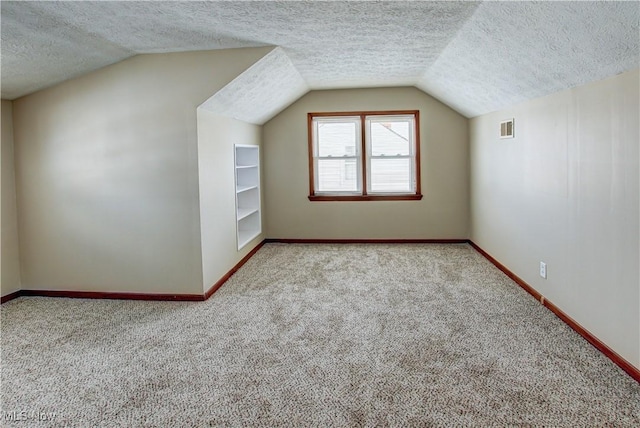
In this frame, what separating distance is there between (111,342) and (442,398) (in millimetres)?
→ 2224

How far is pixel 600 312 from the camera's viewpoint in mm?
2775

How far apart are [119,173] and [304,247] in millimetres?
2827

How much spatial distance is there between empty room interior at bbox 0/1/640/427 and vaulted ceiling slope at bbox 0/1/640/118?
22 mm

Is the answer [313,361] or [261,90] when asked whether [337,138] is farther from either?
[313,361]

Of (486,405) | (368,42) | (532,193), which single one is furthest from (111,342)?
(532,193)

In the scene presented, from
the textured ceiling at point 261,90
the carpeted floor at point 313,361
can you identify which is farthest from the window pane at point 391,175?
the carpeted floor at point 313,361

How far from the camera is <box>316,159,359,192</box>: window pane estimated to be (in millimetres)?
6445

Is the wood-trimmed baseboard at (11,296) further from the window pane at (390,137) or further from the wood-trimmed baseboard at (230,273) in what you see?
the window pane at (390,137)

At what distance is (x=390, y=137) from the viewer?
634cm

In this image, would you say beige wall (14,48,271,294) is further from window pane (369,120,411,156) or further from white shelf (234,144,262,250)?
window pane (369,120,411,156)

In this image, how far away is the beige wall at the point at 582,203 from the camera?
247 centimetres

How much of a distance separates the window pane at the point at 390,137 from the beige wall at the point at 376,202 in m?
0.23

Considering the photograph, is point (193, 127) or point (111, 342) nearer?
point (111, 342)

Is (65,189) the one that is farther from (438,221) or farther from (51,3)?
(438,221)
